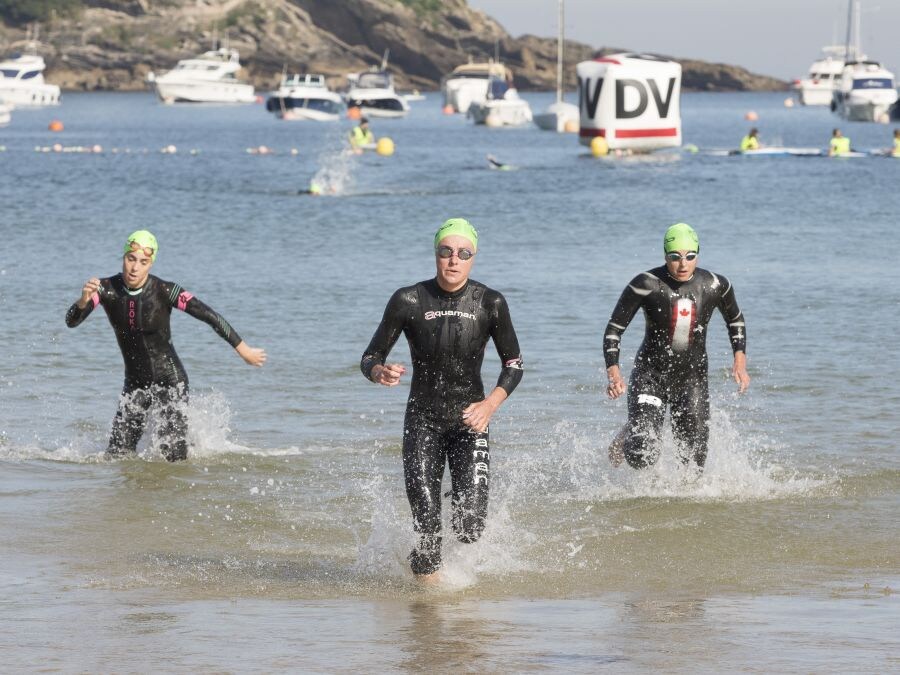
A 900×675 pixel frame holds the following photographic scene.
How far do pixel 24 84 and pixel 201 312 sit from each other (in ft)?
409

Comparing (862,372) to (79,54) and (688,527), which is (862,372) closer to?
(688,527)

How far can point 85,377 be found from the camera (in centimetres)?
1490

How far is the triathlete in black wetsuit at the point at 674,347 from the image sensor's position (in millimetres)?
9391

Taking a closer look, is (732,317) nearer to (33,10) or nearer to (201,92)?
(201,92)

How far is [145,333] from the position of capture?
402 inches

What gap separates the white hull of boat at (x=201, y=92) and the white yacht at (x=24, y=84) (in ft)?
34.4

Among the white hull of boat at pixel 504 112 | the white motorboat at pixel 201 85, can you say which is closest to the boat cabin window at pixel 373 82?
the white motorboat at pixel 201 85

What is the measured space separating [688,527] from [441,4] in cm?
19122

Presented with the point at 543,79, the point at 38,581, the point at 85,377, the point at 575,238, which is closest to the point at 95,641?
the point at 38,581

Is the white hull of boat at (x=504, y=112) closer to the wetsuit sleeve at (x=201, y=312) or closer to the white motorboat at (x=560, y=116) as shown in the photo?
the white motorboat at (x=560, y=116)

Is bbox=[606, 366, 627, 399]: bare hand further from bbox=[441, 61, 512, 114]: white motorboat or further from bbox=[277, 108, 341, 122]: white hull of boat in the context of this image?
bbox=[441, 61, 512, 114]: white motorboat

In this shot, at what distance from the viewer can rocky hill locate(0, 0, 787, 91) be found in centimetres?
16400

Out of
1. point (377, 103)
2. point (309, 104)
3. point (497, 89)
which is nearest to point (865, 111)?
point (497, 89)

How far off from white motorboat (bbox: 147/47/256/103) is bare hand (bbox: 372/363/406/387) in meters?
133
